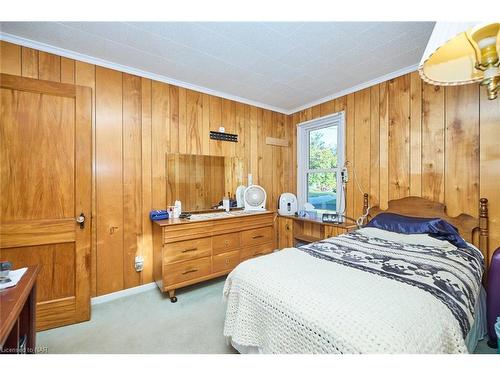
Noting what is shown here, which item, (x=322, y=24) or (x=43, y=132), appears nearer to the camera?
(x=322, y=24)

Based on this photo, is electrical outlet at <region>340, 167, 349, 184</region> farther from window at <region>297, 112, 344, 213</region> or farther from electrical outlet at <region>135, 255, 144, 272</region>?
electrical outlet at <region>135, 255, 144, 272</region>

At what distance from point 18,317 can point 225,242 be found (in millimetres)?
1791

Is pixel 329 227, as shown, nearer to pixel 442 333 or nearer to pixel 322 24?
pixel 442 333

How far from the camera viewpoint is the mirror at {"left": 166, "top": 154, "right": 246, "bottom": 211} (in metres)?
2.74

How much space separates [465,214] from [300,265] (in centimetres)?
180

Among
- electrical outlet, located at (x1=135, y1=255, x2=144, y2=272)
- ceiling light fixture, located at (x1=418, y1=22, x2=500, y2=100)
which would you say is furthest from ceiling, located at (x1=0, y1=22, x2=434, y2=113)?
electrical outlet, located at (x1=135, y1=255, x2=144, y2=272)

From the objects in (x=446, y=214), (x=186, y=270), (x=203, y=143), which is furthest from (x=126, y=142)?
(x=446, y=214)

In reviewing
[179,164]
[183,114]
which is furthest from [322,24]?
[179,164]

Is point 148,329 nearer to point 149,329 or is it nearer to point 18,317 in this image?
point 149,329

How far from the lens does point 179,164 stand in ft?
9.10

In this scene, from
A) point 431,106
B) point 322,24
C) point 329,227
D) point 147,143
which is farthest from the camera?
point 329,227

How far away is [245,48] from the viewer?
2.06 m

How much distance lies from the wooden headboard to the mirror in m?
1.92

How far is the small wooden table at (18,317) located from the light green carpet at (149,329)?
45cm
